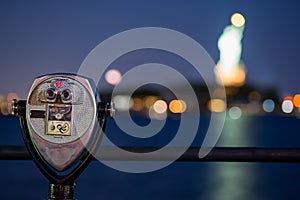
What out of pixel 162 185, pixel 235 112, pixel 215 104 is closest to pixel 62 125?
pixel 162 185

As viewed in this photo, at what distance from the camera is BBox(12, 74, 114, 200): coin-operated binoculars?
2686mm

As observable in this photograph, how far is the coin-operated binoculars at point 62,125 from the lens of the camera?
8.81 ft

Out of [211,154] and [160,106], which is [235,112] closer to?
[160,106]

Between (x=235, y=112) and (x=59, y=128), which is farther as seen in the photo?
(x=235, y=112)

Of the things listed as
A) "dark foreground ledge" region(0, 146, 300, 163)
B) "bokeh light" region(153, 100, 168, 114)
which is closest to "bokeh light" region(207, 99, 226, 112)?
"bokeh light" region(153, 100, 168, 114)

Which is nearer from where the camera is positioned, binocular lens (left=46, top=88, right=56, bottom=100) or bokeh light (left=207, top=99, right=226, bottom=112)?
binocular lens (left=46, top=88, right=56, bottom=100)

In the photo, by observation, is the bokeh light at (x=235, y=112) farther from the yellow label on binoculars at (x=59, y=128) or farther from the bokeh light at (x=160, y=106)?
the yellow label on binoculars at (x=59, y=128)

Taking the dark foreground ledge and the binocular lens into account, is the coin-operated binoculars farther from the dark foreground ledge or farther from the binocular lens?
the dark foreground ledge

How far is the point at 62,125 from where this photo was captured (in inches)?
106

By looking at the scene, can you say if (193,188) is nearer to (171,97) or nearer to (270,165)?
(270,165)

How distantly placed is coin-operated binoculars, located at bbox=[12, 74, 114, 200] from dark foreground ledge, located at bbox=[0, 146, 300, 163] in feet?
1.90

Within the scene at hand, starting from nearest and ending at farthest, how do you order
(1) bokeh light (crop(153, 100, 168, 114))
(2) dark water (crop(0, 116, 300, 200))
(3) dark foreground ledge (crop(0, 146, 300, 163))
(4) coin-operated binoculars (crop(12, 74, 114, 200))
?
1. (4) coin-operated binoculars (crop(12, 74, 114, 200))
2. (3) dark foreground ledge (crop(0, 146, 300, 163))
3. (2) dark water (crop(0, 116, 300, 200))
4. (1) bokeh light (crop(153, 100, 168, 114))

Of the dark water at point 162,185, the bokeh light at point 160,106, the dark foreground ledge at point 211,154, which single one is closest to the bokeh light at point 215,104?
the bokeh light at point 160,106

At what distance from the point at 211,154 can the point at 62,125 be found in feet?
2.90
